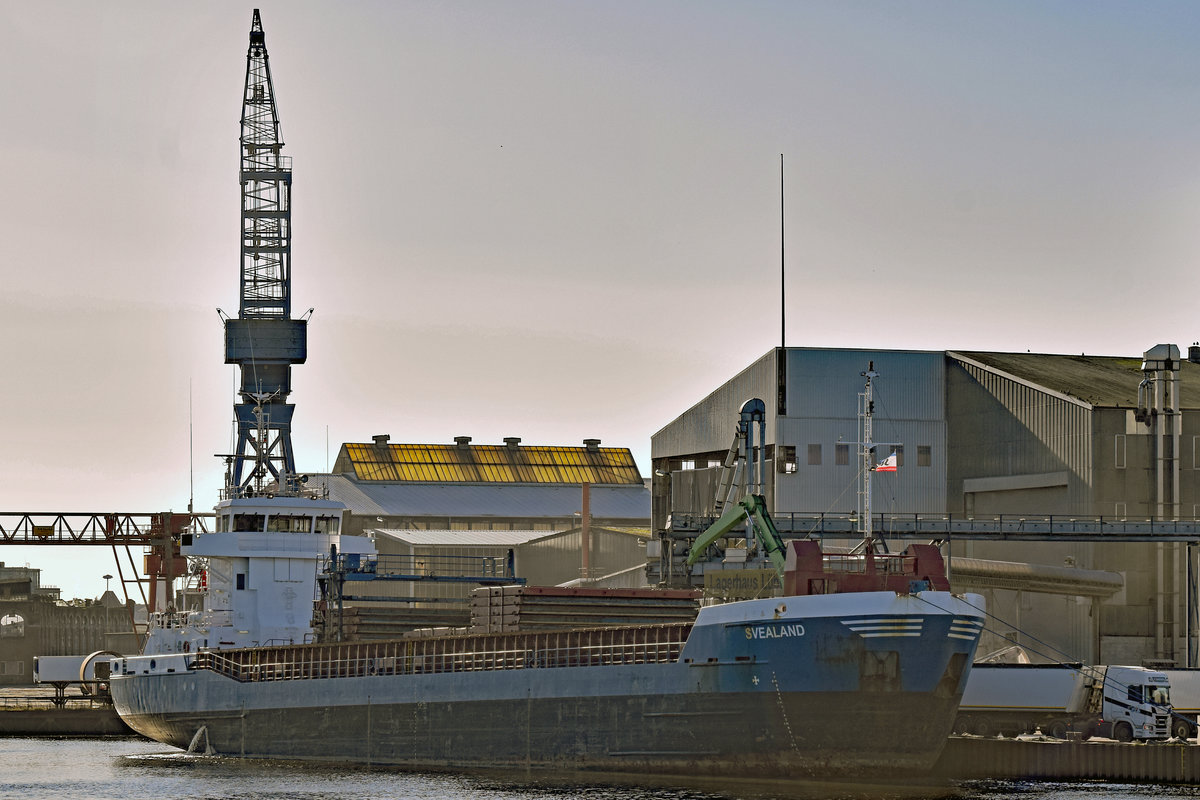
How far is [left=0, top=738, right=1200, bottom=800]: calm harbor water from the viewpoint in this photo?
1832 inches

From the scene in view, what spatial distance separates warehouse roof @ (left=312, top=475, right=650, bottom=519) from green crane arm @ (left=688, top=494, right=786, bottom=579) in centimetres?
5548

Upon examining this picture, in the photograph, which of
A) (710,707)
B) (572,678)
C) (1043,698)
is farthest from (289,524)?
(1043,698)

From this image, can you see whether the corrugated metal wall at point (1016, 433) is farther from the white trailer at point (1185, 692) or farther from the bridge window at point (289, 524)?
the bridge window at point (289, 524)

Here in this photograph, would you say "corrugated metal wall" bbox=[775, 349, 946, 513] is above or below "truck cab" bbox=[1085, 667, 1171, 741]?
above

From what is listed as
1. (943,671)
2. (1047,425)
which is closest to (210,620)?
(943,671)

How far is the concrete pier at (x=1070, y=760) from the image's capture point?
49500 mm

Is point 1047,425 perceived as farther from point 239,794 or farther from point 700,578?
point 239,794

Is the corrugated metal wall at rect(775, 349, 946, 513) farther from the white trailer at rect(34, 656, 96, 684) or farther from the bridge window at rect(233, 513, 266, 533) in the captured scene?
the white trailer at rect(34, 656, 96, 684)

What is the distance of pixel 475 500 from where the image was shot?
122125 mm

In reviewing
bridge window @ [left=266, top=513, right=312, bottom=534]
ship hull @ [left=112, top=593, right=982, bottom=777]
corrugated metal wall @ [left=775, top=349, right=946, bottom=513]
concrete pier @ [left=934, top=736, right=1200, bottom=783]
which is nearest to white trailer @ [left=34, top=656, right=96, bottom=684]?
bridge window @ [left=266, top=513, right=312, bottom=534]

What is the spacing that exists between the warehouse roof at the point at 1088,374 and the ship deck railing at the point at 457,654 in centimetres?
3338

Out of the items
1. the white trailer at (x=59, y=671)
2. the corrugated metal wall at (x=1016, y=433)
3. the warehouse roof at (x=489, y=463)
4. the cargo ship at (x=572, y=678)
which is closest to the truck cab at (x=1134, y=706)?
the cargo ship at (x=572, y=678)

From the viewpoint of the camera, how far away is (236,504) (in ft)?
224

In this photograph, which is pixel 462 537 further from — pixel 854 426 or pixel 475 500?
pixel 854 426
